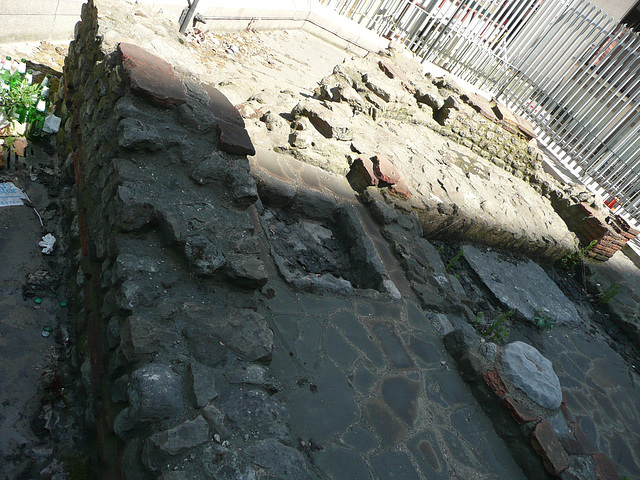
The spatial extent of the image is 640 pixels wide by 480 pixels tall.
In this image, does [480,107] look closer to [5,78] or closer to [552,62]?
[552,62]

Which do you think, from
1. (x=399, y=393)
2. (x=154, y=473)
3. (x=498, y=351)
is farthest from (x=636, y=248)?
(x=154, y=473)

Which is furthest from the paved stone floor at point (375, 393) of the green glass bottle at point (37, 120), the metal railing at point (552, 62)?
the metal railing at point (552, 62)

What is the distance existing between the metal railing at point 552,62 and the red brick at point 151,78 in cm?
850

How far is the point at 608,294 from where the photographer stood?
586 centimetres

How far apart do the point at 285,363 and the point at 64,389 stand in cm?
120

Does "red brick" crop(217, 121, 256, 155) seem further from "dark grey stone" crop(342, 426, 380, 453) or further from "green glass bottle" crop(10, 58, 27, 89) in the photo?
"green glass bottle" crop(10, 58, 27, 89)

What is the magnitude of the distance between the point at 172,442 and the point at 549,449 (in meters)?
2.38

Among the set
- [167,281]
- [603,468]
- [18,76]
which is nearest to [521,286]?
[603,468]

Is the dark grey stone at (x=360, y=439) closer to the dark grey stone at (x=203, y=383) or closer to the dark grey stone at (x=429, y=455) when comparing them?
the dark grey stone at (x=429, y=455)

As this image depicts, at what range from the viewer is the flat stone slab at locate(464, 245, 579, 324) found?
479cm

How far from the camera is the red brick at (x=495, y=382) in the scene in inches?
117

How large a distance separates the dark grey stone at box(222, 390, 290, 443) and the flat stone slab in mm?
3428

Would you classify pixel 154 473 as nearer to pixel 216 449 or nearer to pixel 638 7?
pixel 216 449

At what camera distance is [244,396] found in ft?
6.45
